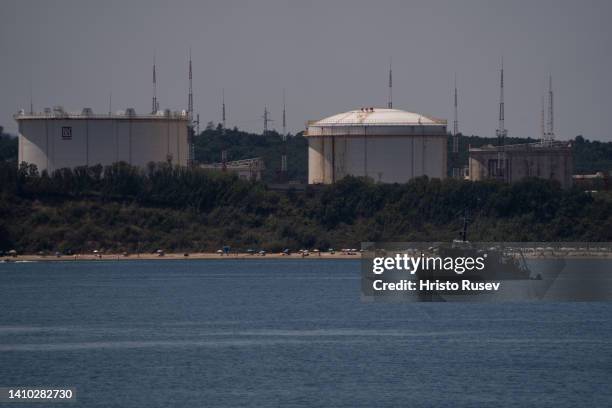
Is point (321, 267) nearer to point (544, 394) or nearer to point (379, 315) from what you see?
point (379, 315)

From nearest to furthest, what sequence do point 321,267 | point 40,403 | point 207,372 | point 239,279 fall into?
point 40,403 < point 207,372 < point 239,279 < point 321,267

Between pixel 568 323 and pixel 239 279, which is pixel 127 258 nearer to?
pixel 239 279

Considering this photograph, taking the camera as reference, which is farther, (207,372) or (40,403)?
(207,372)

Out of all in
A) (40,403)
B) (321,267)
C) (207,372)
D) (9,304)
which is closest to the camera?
(40,403)

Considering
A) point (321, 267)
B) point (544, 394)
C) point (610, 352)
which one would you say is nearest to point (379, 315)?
point (610, 352)

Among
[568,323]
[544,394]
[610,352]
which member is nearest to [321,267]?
[568,323]

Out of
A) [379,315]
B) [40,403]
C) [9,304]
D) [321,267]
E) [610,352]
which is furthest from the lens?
[321,267]
